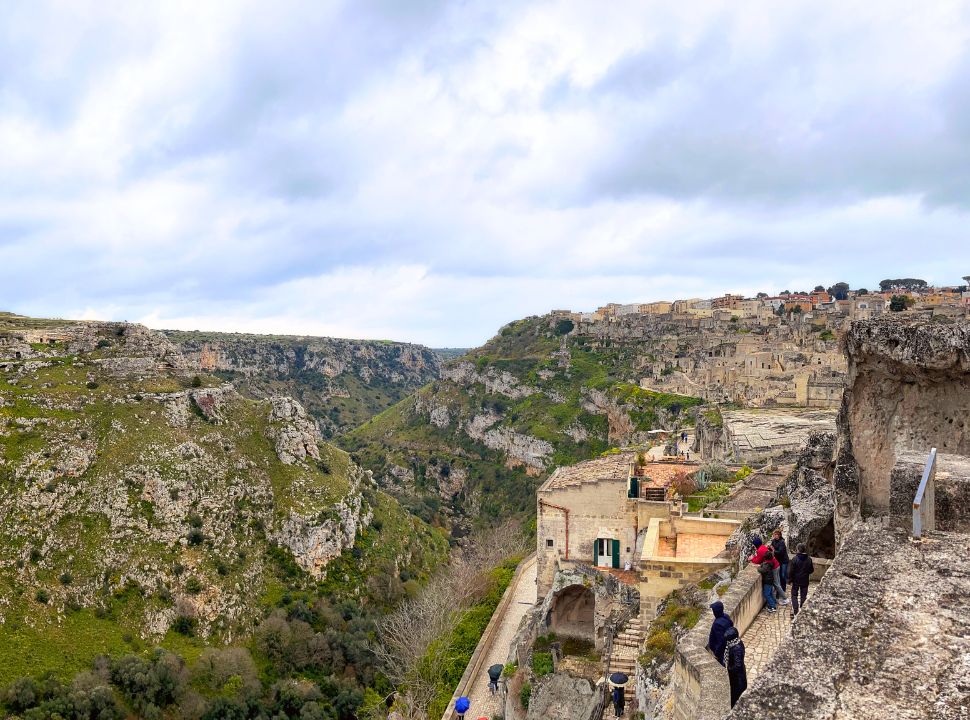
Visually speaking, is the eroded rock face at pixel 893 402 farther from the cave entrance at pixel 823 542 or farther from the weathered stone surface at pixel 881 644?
the weathered stone surface at pixel 881 644

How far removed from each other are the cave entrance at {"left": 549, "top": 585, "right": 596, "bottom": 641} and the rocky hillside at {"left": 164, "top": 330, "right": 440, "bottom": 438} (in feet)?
361

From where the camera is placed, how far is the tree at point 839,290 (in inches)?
5109

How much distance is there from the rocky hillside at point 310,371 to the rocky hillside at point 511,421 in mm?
23818

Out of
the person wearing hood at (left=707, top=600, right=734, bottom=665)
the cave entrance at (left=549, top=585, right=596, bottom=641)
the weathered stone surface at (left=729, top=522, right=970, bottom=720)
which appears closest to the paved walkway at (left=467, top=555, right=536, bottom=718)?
the cave entrance at (left=549, top=585, right=596, bottom=641)

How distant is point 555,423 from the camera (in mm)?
86562

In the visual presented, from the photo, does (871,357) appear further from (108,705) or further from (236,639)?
(236,639)

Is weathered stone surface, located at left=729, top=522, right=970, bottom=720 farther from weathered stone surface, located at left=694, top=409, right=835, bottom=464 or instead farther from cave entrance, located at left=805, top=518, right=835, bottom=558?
weathered stone surface, located at left=694, top=409, right=835, bottom=464

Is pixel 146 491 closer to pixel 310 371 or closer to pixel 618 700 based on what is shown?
pixel 618 700

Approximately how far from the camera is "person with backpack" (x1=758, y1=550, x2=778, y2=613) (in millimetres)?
8414

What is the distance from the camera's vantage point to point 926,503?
15.8ft

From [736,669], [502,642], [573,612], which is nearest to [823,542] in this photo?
[736,669]

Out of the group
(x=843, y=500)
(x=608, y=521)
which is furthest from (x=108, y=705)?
(x=843, y=500)

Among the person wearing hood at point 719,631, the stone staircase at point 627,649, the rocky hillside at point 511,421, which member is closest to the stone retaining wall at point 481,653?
the stone staircase at point 627,649

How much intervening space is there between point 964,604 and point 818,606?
83 centimetres
